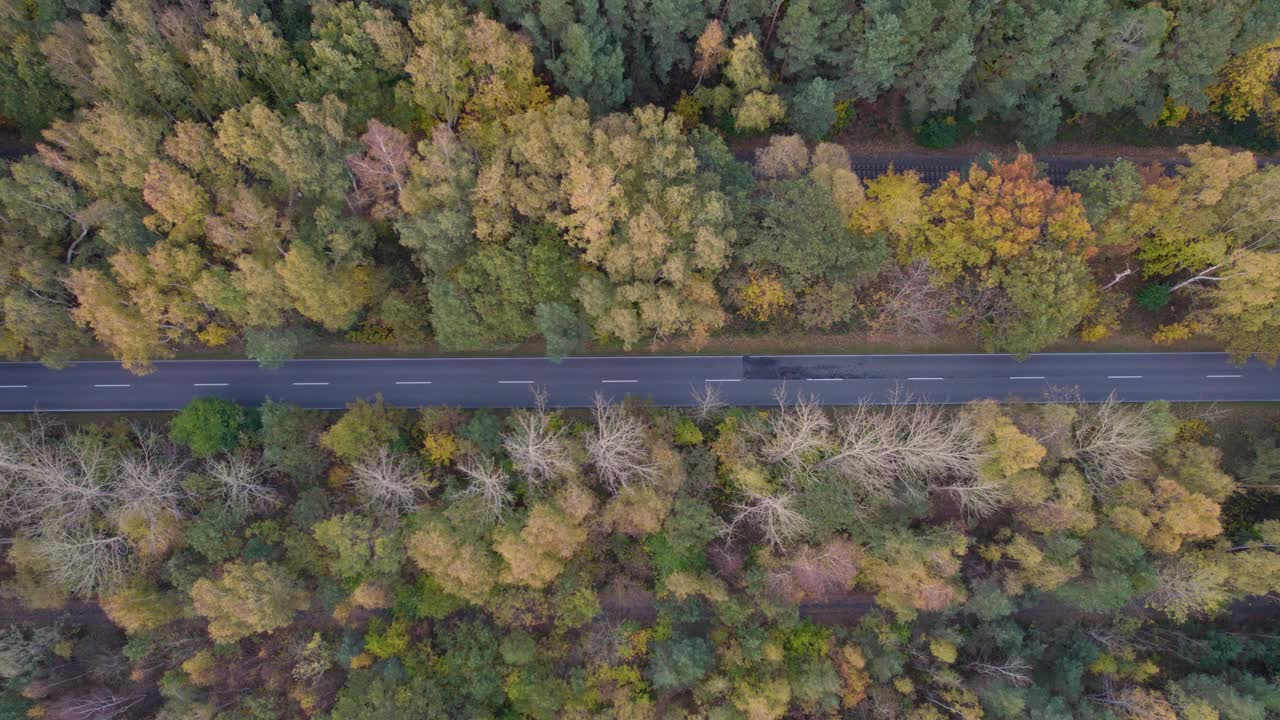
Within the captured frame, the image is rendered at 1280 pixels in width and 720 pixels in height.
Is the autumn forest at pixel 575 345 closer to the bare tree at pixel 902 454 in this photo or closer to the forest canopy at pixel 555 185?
the forest canopy at pixel 555 185

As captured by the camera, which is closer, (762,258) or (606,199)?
(606,199)

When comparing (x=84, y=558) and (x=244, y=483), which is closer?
(x=84, y=558)

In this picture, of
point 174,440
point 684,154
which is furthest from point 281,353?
point 684,154

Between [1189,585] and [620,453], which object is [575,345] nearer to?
[620,453]

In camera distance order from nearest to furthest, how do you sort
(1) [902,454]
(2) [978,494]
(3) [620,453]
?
1. (3) [620,453]
2. (1) [902,454]
3. (2) [978,494]

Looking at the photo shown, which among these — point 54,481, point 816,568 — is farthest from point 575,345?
point 54,481

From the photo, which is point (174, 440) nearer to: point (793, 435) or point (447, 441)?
point (447, 441)
